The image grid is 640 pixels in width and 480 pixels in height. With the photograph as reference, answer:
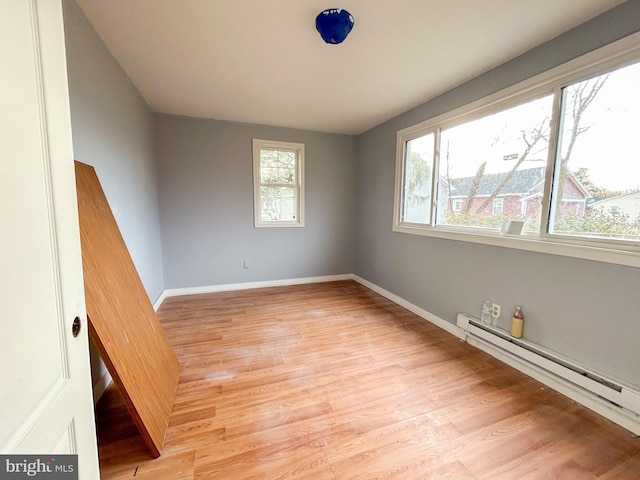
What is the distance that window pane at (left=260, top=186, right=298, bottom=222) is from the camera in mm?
4059

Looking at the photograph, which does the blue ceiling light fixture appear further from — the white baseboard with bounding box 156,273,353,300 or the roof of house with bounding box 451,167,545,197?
the white baseboard with bounding box 156,273,353,300

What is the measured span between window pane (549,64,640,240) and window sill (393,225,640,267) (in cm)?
10

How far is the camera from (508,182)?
2.22 m

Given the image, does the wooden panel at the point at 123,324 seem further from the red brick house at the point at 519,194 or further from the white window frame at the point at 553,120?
the red brick house at the point at 519,194

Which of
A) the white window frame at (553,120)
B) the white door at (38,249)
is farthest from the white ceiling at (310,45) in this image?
the white door at (38,249)

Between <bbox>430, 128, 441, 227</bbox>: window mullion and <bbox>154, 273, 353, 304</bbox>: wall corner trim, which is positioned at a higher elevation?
<bbox>430, 128, 441, 227</bbox>: window mullion

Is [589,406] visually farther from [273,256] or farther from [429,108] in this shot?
[273,256]

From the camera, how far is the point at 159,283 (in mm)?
3434

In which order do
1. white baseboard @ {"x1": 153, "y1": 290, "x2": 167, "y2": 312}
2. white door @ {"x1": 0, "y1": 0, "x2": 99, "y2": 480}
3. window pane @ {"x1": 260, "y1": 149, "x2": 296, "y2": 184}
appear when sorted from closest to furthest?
white door @ {"x1": 0, "y1": 0, "x2": 99, "y2": 480} → white baseboard @ {"x1": 153, "y1": 290, "x2": 167, "y2": 312} → window pane @ {"x1": 260, "y1": 149, "x2": 296, "y2": 184}

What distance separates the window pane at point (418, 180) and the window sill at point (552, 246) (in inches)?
17.5

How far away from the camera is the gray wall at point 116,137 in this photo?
1598mm

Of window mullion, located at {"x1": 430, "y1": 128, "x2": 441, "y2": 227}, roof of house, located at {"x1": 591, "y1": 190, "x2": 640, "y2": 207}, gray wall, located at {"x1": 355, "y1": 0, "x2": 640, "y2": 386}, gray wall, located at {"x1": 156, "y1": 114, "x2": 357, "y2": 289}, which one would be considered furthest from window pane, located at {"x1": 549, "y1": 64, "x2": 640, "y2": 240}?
gray wall, located at {"x1": 156, "y1": 114, "x2": 357, "y2": 289}

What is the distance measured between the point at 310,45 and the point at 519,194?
6.71ft

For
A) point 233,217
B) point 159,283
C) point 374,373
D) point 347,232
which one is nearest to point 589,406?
point 374,373
